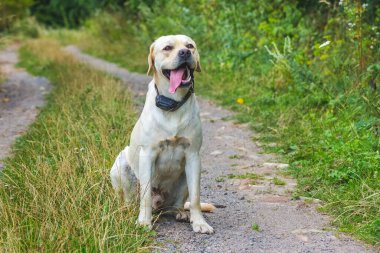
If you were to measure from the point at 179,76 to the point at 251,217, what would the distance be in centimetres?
114

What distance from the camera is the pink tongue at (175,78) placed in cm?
411

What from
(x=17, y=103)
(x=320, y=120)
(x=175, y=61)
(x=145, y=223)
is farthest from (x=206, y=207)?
(x=17, y=103)

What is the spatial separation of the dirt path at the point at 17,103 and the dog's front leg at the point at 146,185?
2.04 meters

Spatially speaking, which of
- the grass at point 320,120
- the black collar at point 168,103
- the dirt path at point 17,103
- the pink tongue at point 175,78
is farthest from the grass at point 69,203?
the grass at point 320,120

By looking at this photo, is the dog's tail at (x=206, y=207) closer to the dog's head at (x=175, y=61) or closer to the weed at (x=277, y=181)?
the weed at (x=277, y=181)

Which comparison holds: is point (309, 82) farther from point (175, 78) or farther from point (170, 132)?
point (170, 132)

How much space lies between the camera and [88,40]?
2084 centimetres

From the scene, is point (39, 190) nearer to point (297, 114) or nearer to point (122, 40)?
point (297, 114)

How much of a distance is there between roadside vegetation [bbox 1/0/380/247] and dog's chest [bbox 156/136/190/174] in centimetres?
114

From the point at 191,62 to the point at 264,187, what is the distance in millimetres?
1515

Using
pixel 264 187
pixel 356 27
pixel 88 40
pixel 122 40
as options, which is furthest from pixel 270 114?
pixel 88 40

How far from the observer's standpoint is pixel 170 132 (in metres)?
4.08

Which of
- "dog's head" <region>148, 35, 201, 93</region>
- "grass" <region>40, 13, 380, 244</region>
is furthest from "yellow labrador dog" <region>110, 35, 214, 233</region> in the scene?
"grass" <region>40, 13, 380, 244</region>

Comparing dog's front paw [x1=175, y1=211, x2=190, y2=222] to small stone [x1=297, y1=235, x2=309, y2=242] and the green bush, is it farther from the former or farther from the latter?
the green bush
